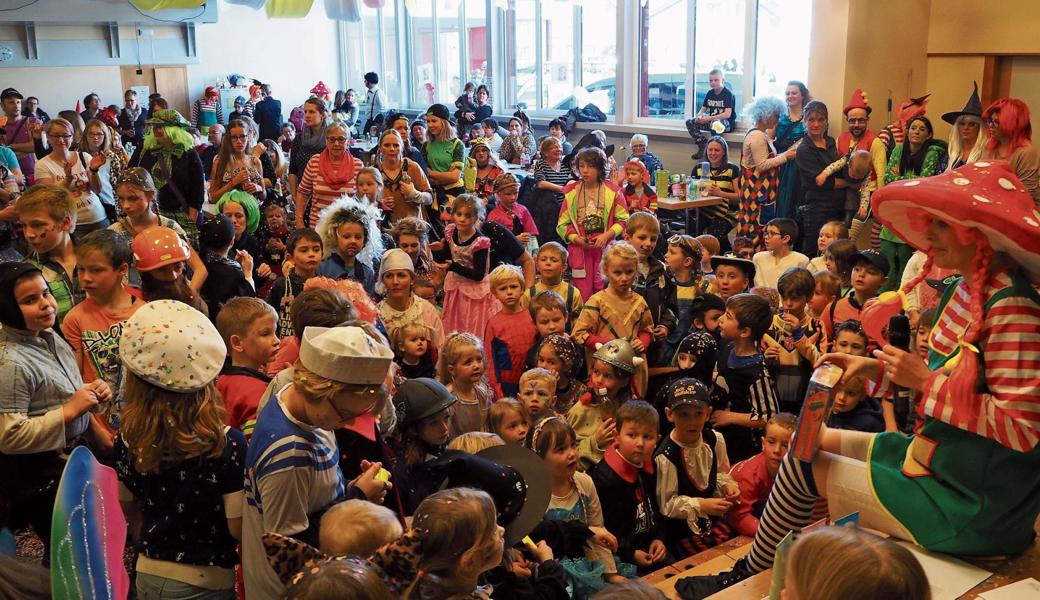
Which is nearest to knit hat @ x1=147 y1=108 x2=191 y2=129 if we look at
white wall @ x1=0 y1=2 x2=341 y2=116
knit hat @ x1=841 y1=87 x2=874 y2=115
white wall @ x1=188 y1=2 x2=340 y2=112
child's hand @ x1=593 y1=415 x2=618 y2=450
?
child's hand @ x1=593 y1=415 x2=618 y2=450

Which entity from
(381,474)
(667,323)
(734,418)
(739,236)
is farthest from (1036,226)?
(739,236)

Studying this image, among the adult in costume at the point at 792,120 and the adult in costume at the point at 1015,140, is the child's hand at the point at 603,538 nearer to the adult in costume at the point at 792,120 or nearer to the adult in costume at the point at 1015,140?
the adult in costume at the point at 1015,140

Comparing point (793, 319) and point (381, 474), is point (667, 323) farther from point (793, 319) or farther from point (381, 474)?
point (381, 474)

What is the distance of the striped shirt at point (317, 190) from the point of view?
621cm

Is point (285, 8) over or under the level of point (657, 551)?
over

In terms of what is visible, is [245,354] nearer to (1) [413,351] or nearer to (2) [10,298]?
(2) [10,298]

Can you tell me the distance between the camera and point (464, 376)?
11.9ft

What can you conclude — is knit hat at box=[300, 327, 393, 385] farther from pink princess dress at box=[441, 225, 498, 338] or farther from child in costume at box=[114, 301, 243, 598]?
pink princess dress at box=[441, 225, 498, 338]

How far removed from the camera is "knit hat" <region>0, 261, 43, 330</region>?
2.62m

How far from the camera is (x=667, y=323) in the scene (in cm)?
472

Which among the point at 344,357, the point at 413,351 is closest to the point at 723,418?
the point at 413,351

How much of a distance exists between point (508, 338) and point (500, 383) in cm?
23

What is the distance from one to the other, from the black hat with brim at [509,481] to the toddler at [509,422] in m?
0.54

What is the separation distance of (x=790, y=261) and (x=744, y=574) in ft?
10.1
